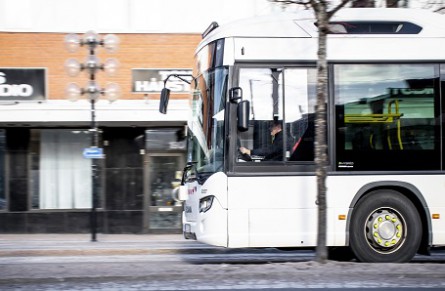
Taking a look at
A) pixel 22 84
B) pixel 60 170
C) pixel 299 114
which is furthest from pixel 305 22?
pixel 60 170

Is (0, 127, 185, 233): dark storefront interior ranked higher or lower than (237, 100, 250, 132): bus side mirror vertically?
lower

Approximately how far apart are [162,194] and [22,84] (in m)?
5.09

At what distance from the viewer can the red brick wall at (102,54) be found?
18672 mm

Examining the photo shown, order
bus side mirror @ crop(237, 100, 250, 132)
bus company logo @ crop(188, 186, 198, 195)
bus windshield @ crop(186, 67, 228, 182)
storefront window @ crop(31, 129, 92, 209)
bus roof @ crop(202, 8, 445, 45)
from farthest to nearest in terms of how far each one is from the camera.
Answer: storefront window @ crop(31, 129, 92, 209) → bus company logo @ crop(188, 186, 198, 195) → bus roof @ crop(202, 8, 445, 45) → bus windshield @ crop(186, 67, 228, 182) → bus side mirror @ crop(237, 100, 250, 132)

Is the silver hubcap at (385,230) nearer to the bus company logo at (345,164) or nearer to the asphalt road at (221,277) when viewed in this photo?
the bus company logo at (345,164)

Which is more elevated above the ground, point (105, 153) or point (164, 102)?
point (164, 102)

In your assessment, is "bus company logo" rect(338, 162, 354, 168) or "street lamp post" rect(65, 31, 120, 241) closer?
"bus company logo" rect(338, 162, 354, 168)

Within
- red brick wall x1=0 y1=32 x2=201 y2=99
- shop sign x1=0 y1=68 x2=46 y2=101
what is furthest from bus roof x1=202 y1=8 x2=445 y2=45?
shop sign x1=0 y1=68 x2=46 y2=101

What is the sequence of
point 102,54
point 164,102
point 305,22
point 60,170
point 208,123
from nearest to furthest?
point 208,123, point 305,22, point 164,102, point 102,54, point 60,170

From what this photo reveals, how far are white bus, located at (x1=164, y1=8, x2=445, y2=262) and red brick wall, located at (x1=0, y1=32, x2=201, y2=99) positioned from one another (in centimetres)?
898

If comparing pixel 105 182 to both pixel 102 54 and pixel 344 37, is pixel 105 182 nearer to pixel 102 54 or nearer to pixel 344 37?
pixel 102 54

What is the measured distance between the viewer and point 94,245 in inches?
604

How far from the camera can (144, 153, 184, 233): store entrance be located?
19.1 meters

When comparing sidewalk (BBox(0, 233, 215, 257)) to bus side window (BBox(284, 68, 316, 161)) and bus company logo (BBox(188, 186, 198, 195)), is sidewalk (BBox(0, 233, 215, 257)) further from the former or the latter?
bus side window (BBox(284, 68, 316, 161))
